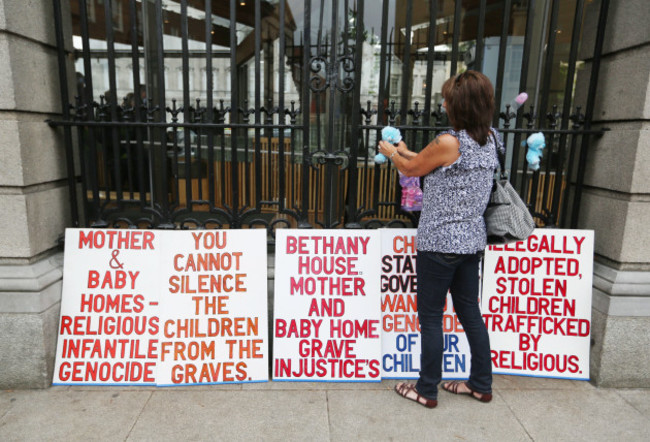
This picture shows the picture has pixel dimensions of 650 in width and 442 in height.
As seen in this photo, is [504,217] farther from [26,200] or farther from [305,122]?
[26,200]

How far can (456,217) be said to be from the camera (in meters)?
2.61

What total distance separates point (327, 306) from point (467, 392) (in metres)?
1.15

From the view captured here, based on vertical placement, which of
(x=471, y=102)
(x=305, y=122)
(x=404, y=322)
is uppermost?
(x=471, y=102)

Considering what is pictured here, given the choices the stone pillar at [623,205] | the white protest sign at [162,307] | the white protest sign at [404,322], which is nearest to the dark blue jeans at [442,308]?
the white protest sign at [404,322]

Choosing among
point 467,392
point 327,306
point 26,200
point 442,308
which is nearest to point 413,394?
point 467,392

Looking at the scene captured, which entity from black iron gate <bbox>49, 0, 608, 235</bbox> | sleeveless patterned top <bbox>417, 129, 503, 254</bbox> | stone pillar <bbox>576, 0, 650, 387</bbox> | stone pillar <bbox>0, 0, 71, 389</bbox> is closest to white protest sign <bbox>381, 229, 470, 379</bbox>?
black iron gate <bbox>49, 0, 608, 235</bbox>

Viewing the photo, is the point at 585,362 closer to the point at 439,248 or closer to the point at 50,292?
the point at 439,248

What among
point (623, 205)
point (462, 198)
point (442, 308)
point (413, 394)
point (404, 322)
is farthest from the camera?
point (404, 322)

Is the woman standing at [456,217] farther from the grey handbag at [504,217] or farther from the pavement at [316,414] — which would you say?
the pavement at [316,414]

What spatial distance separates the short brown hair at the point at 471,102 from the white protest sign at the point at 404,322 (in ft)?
3.26

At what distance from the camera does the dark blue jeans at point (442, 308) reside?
2.70m

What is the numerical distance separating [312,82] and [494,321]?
89.2 inches

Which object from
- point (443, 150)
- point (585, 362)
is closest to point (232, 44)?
point (443, 150)

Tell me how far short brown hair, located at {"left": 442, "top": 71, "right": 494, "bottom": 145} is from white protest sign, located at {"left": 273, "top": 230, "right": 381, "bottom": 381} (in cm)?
106
